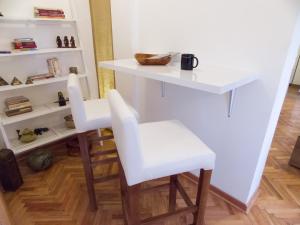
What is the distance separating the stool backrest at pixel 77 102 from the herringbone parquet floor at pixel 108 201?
0.76 meters

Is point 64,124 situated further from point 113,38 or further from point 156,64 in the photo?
point 156,64

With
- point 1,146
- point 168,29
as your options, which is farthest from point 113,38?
point 1,146

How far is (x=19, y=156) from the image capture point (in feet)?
7.27

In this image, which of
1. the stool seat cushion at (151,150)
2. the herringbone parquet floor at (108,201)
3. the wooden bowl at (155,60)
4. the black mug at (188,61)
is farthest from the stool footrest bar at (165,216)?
the wooden bowl at (155,60)

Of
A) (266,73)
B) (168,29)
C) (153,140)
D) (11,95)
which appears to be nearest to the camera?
(153,140)

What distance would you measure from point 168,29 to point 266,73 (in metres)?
0.83

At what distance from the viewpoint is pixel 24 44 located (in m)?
1.99

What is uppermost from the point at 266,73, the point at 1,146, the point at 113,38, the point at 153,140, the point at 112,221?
the point at 113,38

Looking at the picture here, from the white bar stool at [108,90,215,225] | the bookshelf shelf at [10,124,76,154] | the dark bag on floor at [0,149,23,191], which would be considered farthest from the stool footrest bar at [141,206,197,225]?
the bookshelf shelf at [10,124,76,154]

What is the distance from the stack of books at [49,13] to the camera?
2012mm

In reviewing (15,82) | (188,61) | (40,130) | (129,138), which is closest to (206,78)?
(188,61)

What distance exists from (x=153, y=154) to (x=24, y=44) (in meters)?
1.85

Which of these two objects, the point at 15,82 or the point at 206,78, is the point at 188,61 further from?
the point at 15,82

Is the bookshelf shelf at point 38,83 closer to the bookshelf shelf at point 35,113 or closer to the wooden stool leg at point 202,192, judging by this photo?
the bookshelf shelf at point 35,113
